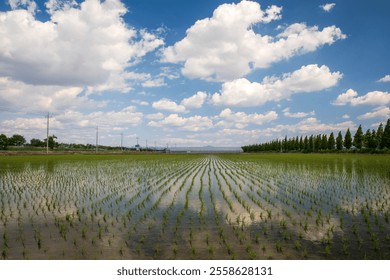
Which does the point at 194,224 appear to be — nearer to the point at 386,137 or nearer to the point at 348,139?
the point at 386,137

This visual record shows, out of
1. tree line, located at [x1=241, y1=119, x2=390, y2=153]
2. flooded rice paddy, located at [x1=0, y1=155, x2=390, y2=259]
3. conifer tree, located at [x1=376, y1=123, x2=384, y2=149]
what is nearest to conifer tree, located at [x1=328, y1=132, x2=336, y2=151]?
tree line, located at [x1=241, y1=119, x2=390, y2=153]

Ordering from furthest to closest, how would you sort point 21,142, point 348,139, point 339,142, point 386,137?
point 21,142 → point 339,142 → point 348,139 → point 386,137

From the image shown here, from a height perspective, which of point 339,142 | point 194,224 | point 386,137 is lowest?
point 194,224

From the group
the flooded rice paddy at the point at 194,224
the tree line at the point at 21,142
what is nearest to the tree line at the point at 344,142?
the flooded rice paddy at the point at 194,224

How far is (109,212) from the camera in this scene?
11.1 metres

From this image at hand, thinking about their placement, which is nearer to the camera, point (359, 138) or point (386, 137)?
point (386, 137)

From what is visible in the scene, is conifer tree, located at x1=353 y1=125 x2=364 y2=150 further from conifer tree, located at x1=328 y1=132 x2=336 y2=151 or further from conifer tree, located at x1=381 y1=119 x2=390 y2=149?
conifer tree, located at x1=381 y1=119 x2=390 y2=149

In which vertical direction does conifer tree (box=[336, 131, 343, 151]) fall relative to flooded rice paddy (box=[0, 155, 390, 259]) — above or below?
above

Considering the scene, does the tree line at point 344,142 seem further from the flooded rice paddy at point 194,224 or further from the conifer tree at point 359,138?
the flooded rice paddy at point 194,224

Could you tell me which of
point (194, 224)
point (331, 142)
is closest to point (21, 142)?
point (331, 142)

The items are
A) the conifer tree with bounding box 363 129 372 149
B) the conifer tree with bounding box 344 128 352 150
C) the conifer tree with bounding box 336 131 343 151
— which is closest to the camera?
the conifer tree with bounding box 363 129 372 149

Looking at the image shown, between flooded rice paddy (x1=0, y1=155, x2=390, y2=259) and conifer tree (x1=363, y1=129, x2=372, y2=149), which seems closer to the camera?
flooded rice paddy (x1=0, y1=155, x2=390, y2=259)
